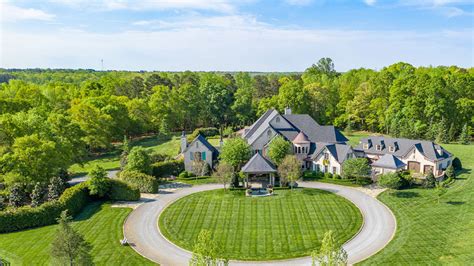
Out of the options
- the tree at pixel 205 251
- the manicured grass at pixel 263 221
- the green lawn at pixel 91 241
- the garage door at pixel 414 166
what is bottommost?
the green lawn at pixel 91 241

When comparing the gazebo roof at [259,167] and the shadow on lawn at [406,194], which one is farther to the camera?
the gazebo roof at [259,167]

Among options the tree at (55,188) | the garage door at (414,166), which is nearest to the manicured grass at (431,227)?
the garage door at (414,166)

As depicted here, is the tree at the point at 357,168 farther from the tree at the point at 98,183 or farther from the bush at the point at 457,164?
the tree at the point at 98,183

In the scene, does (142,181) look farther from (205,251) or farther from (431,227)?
(431,227)

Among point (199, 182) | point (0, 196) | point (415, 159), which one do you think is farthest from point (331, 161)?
point (0, 196)

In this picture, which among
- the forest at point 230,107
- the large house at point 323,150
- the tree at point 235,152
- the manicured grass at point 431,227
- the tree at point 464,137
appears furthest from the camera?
the tree at point 464,137

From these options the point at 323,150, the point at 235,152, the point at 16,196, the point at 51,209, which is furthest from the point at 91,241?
the point at 323,150

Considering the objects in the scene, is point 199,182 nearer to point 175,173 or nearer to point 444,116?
point 175,173

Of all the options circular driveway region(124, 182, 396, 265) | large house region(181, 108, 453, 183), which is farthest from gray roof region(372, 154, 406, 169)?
circular driveway region(124, 182, 396, 265)
